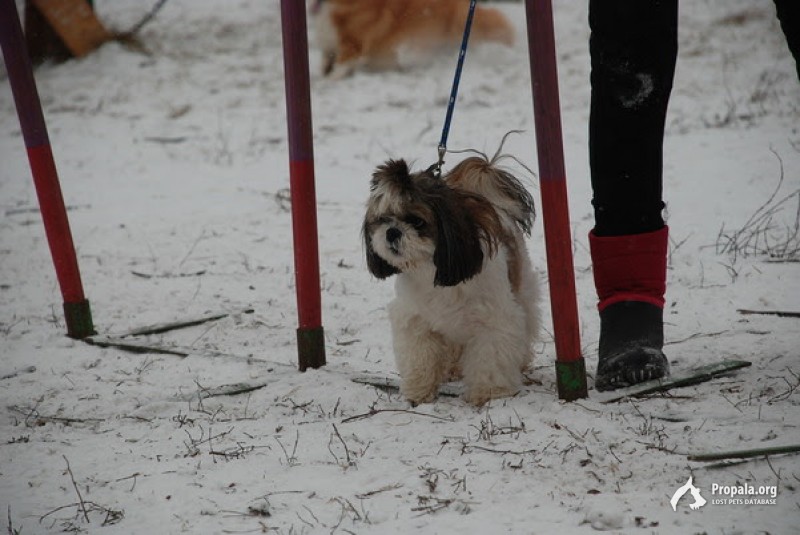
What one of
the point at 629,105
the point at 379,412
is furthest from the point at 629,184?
the point at 379,412

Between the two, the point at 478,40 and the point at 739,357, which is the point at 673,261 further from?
the point at 478,40

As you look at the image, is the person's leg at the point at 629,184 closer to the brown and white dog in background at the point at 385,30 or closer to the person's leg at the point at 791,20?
the person's leg at the point at 791,20

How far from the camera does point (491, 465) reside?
2.50 m

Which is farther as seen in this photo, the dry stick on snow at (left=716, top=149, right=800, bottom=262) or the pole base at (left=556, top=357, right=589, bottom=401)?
the dry stick on snow at (left=716, top=149, right=800, bottom=262)

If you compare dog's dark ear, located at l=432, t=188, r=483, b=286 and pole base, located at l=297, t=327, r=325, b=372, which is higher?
dog's dark ear, located at l=432, t=188, r=483, b=286

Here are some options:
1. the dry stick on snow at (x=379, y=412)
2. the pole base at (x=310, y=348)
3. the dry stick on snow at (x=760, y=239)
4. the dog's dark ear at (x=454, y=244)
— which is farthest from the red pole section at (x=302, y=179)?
the dry stick on snow at (x=760, y=239)

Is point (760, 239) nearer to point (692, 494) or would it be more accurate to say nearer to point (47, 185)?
point (692, 494)

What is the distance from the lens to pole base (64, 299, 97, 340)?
13.1ft

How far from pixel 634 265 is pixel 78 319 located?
2.51m

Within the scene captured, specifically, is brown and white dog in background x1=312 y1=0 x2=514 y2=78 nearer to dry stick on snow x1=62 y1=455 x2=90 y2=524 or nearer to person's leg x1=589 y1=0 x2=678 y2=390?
person's leg x1=589 y1=0 x2=678 y2=390

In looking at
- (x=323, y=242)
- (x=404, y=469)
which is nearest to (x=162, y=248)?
(x=323, y=242)

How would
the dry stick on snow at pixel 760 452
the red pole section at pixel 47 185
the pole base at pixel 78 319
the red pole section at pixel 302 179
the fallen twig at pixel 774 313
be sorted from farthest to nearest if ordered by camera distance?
Result: the pole base at pixel 78 319 → the red pole section at pixel 47 185 → the fallen twig at pixel 774 313 → the red pole section at pixel 302 179 → the dry stick on snow at pixel 760 452

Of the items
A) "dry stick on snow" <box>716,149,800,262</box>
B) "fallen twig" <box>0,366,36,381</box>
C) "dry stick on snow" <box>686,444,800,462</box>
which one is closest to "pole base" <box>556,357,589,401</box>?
"dry stick on snow" <box>686,444,800,462</box>

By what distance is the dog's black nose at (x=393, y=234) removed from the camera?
2938mm
